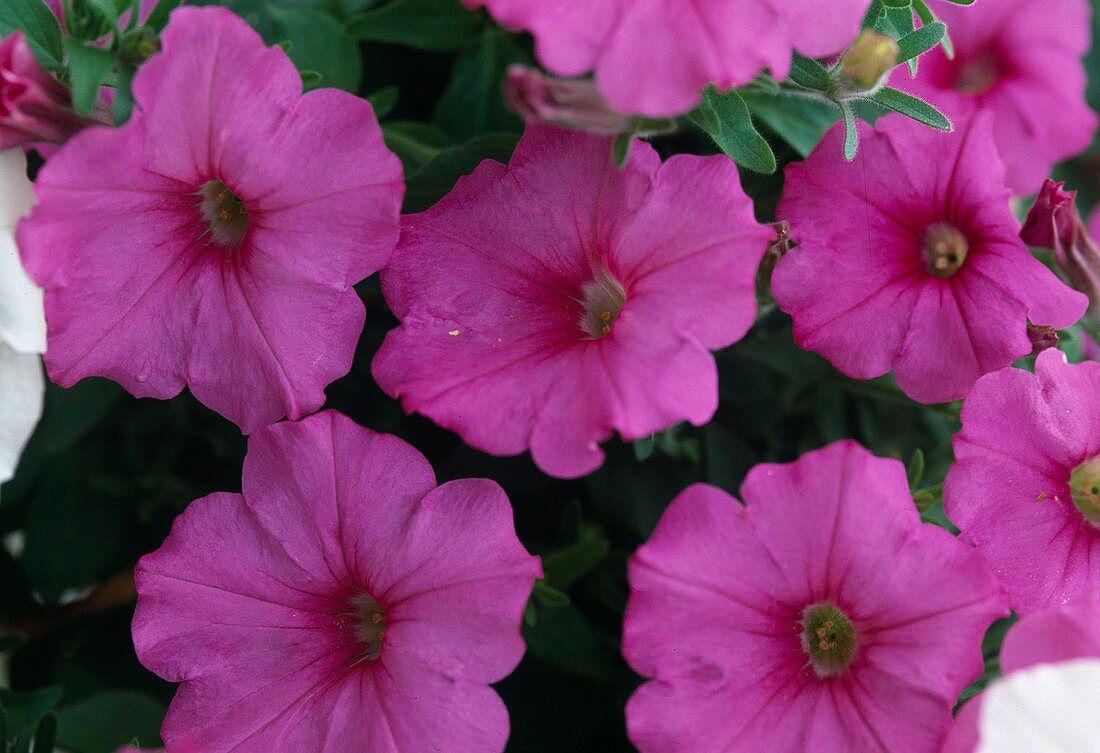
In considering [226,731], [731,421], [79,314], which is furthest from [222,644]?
[731,421]

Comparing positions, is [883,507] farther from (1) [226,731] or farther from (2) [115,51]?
(2) [115,51]

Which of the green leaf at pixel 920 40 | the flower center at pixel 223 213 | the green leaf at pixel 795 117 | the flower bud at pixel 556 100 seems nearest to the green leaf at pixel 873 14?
the green leaf at pixel 920 40

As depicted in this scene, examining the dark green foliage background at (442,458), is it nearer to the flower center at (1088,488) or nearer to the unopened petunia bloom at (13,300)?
the flower center at (1088,488)

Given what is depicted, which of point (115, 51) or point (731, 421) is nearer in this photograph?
point (115, 51)

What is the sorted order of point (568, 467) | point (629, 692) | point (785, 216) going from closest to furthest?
point (568, 467) → point (785, 216) → point (629, 692)

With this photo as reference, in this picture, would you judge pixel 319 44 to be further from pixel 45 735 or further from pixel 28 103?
pixel 45 735

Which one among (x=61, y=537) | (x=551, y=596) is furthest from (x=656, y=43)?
(x=61, y=537)
